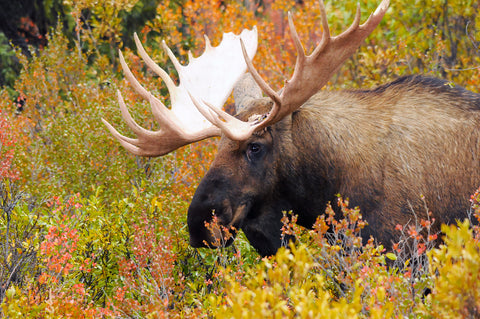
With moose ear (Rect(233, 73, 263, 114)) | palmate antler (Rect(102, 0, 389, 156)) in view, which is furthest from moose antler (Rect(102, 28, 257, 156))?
moose ear (Rect(233, 73, 263, 114))

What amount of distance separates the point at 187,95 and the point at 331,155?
1511mm

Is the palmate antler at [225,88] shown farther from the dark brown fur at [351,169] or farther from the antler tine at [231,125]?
the dark brown fur at [351,169]

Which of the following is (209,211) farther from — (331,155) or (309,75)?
(309,75)

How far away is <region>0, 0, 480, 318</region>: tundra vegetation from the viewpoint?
2.31 meters

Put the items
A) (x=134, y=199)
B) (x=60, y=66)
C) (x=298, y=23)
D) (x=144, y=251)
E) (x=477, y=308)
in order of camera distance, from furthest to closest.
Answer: (x=298, y=23)
(x=60, y=66)
(x=134, y=199)
(x=144, y=251)
(x=477, y=308)

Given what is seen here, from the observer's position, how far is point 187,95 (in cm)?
490

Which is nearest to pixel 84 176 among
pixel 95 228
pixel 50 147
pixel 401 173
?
pixel 50 147

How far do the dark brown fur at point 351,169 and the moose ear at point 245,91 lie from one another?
539mm

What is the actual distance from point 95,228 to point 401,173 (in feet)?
7.10

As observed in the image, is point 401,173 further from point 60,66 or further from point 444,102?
point 60,66

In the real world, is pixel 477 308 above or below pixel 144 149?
A: below

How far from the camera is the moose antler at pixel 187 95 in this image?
4.19m

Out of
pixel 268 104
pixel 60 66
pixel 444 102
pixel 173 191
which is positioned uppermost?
pixel 60 66

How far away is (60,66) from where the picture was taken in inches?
300
